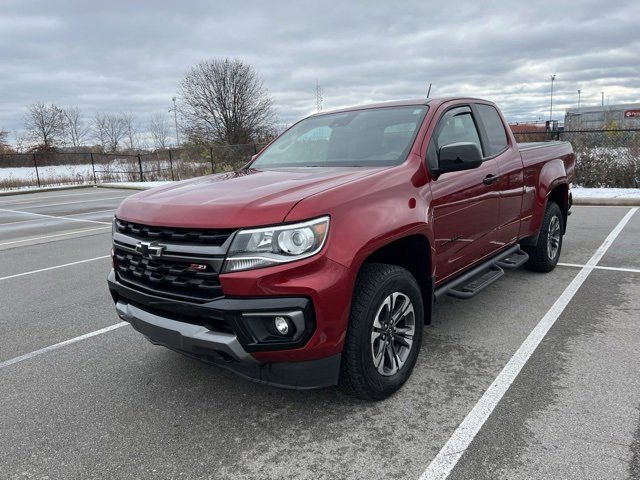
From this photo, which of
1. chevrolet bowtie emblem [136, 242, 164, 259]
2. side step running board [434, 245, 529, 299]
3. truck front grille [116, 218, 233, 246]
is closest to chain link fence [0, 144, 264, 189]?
side step running board [434, 245, 529, 299]

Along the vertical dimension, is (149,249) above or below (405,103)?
below

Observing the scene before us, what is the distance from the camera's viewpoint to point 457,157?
3387 millimetres

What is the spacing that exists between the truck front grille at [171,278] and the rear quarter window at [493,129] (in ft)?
9.59

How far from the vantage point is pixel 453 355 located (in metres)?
3.73

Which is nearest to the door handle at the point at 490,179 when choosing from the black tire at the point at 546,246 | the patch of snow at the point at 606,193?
the black tire at the point at 546,246

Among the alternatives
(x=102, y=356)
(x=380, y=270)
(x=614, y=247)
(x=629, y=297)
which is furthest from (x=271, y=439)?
(x=614, y=247)

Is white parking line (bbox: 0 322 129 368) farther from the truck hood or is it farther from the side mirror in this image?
the side mirror

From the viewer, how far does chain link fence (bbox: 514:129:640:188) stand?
13.6m

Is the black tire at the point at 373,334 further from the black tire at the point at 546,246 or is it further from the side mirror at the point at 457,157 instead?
the black tire at the point at 546,246

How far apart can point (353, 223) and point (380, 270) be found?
0.39 meters

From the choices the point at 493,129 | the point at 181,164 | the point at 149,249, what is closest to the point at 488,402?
the point at 149,249

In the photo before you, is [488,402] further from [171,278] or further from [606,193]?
[606,193]

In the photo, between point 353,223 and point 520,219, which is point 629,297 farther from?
point 353,223

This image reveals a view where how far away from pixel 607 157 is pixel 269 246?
1423 cm
